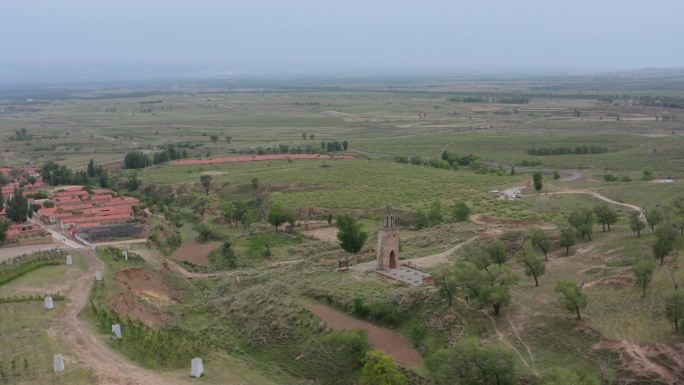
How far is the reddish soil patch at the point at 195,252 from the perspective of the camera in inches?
1977

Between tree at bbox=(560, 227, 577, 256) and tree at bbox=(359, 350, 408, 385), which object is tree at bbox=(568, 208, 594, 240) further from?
tree at bbox=(359, 350, 408, 385)

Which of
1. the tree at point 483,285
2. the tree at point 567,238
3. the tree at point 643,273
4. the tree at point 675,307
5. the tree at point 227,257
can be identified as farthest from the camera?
the tree at point 227,257

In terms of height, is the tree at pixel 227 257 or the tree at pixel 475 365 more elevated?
the tree at pixel 475 365

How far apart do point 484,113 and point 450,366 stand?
16085cm

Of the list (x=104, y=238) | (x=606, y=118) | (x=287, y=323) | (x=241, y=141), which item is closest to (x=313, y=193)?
(x=104, y=238)

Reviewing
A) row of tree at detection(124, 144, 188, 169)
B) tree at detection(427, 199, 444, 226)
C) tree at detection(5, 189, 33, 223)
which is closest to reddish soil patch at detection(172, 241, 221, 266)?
tree at detection(5, 189, 33, 223)

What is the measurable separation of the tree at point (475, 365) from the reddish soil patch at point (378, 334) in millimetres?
3604

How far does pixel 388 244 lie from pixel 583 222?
12153mm

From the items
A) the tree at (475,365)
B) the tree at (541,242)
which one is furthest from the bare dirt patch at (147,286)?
the tree at (541,242)

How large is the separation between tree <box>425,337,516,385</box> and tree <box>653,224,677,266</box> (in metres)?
12.3

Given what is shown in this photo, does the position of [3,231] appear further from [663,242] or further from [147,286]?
[663,242]

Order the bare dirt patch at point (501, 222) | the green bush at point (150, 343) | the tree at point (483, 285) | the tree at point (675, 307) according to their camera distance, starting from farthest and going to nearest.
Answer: the bare dirt patch at point (501, 222) < the tree at point (483, 285) < the green bush at point (150, 343) < the tree at point (675, 307)

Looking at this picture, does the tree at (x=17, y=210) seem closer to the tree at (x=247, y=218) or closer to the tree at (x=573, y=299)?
the tree at (x=247, y=218)

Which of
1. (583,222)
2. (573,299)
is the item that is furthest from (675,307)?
(583,222)
